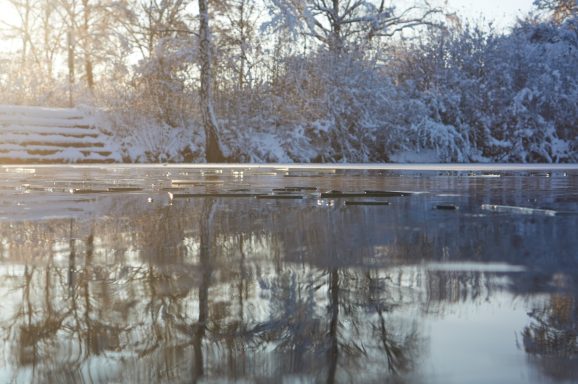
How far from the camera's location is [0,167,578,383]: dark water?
4.98ft

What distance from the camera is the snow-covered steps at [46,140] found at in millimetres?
20500

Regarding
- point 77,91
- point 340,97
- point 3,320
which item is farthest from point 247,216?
point 77,91

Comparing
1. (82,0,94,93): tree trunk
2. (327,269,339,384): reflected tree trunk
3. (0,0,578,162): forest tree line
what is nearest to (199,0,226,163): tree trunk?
(0,0,578,162): forest tree line

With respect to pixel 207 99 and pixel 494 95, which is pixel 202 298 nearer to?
pixel 207 99

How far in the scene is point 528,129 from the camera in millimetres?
21719

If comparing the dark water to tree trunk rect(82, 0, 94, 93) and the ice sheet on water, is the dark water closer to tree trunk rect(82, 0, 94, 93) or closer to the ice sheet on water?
the ice sheet on water

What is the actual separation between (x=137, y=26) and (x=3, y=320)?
22.8 metres

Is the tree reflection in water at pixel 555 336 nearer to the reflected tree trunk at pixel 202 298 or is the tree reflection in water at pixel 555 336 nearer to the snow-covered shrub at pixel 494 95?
the reflected tree trunk at pixel 202 298

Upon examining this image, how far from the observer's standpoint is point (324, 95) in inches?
838

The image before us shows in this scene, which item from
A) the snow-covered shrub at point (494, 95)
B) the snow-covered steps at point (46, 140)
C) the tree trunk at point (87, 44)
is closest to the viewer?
the snow-covered steps at point (46, 140)

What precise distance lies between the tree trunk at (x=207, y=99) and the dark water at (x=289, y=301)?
1636 centimetres

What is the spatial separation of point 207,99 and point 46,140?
449 centimetres

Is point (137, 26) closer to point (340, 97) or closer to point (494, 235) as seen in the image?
point (340, 97)

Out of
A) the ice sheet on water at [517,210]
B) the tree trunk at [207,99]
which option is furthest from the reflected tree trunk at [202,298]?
the tree trunk at [207,99]
